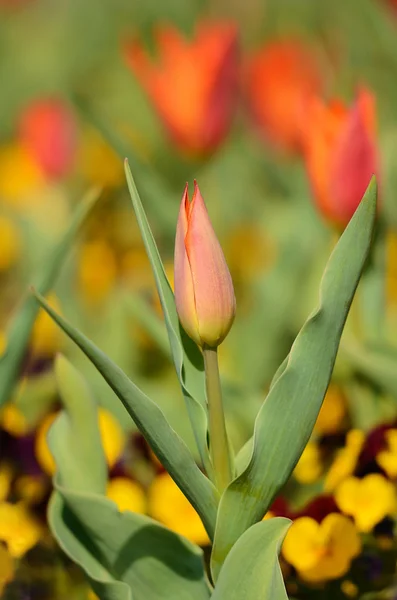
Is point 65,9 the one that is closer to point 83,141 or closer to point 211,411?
point 83,141

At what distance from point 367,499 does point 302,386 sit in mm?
167

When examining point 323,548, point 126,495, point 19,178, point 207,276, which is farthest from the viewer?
point 19,178

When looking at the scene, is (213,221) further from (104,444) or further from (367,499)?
(367,499)

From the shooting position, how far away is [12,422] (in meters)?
0.84

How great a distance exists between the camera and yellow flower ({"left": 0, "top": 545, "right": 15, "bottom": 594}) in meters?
0.69

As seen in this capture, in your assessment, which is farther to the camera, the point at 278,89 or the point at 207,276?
the point at 278,89

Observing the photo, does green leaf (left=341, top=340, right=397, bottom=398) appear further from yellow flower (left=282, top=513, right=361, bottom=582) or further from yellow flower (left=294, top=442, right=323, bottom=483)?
yellow flower (left=282, top=513, right=361, bottom=582)

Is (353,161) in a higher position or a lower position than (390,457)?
higher

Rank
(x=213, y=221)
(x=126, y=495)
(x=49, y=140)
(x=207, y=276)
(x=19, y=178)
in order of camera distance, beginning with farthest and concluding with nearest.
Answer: (x=19, y=178) → (x=49, y=140) → (x=213, y=221) → (x=126, y=495) → (x=207, y=276)

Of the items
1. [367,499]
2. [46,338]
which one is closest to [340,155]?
[367,499]

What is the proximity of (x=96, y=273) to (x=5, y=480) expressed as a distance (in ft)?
2.45

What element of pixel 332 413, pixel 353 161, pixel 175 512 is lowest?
pixel 332 413

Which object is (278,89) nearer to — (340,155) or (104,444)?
(340,155)

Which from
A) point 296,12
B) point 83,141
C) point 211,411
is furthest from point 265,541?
point 296,12
